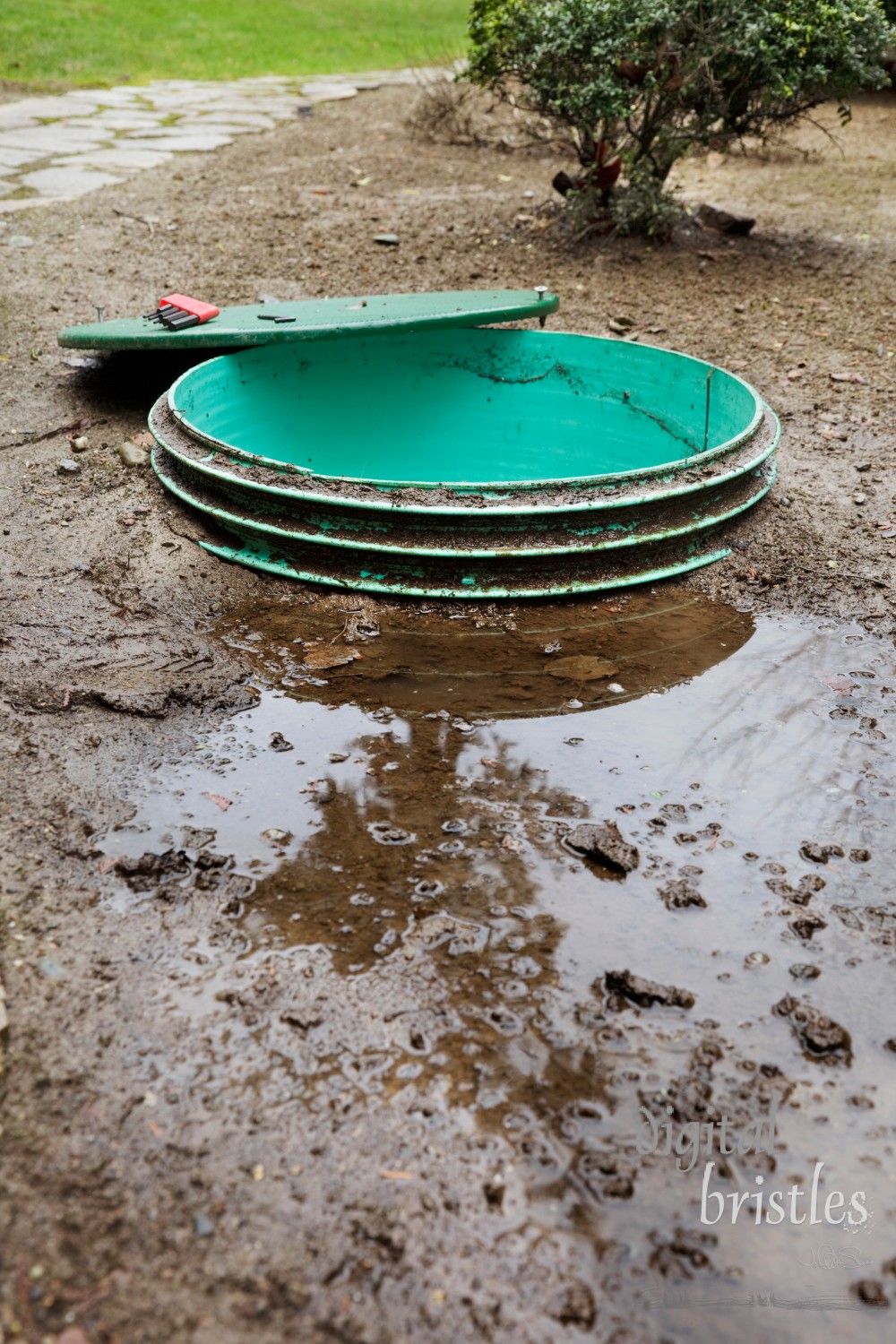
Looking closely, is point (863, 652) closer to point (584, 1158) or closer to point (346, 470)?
point (584, 1158)

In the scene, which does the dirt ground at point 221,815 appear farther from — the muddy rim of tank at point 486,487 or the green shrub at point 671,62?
the green shrub at point 671,62

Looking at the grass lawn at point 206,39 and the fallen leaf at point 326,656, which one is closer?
the fallen leaf at point 326,656

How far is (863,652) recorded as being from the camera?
2963 millimetres

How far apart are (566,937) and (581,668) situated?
1022mm

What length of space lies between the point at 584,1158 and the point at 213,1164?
58 centimetres

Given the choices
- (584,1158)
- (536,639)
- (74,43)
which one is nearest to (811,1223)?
(584,1158)

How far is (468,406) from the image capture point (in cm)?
435

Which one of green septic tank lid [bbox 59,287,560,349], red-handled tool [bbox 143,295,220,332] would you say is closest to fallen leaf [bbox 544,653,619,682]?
green septic tank lid [bbox 59,287,560,349]

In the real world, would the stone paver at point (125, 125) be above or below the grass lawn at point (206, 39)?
below

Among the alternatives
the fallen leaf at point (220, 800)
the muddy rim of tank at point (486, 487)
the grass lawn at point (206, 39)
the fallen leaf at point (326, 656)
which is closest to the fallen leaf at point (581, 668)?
the muddy rim of tank at point (486, 487)

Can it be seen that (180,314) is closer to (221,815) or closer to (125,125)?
(221,815)

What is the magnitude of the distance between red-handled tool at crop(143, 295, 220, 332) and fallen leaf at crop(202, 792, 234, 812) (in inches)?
83.5

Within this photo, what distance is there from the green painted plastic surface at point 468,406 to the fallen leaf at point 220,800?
187 centimetres

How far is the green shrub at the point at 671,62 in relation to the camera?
15.9 feet
